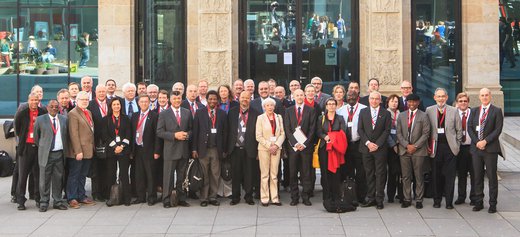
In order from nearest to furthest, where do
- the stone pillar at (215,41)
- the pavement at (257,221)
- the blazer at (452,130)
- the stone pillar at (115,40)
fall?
the pavement at (257,221)
the blazer at (452,130)
the stone pillar at (215,41)
the stone pillar at (115,40)

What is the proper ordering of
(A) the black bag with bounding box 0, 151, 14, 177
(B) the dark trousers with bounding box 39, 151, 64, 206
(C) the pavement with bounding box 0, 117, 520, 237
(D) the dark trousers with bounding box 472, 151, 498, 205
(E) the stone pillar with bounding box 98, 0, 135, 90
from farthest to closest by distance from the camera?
(E) the stone pillar with bounding box 98, 0, 135, 90
(A) the black bag with bounding box 0, 151, 14, 177
(B) the dark trousers with bounding box 39, 151, 64, 206
(D) the dark trousers with bounding box 472, 151, 498, 205
(C) the pavement with bounding box 0, 117, 520, 237

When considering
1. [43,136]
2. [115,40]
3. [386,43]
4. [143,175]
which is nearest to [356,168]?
[143,175]

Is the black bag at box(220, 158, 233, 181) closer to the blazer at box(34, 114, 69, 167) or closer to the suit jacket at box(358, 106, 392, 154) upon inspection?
the suit jacket at box(358, 106, 392, 154)

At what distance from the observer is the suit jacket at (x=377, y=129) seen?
1172 cm

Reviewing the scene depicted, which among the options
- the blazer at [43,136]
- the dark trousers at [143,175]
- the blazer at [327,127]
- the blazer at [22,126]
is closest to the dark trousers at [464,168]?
the blazer at [327,127]

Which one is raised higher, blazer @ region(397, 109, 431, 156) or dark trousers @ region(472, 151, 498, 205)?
blazer @ region(397, 109, 431, 156)

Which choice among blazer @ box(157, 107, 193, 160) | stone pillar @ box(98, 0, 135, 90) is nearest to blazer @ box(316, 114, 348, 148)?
blazer @ box(157, 107, 193, 160)

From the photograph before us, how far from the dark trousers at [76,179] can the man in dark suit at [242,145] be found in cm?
242

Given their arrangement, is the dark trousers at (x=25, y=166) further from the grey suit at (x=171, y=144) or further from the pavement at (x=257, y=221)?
the grey suit at (x=171, y=144)

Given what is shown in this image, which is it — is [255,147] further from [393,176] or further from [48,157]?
[48,157]

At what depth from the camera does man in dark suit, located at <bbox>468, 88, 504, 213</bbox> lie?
11312 mm

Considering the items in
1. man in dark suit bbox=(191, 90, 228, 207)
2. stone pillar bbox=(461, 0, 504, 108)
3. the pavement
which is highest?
stone pillar bbox=(461, 0, 504, 108)

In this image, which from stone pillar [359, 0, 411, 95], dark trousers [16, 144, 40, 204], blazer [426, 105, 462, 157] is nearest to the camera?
blazer [426, 105, 462, 157]

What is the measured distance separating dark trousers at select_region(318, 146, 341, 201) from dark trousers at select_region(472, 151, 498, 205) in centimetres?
215
